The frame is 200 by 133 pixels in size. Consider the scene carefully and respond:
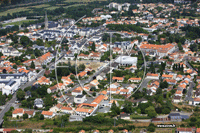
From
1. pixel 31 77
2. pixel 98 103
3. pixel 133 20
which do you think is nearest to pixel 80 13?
pixel 133 20

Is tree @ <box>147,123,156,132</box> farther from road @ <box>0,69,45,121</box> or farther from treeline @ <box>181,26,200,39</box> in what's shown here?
treeline @ <box>181,26,200,39</box>

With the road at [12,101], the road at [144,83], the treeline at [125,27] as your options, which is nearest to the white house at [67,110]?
the road at [12,101]

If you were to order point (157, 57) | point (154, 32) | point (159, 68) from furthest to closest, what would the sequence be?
point (154, 32), point (157, 57), point (159, 68)

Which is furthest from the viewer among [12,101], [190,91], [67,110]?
[190,91]

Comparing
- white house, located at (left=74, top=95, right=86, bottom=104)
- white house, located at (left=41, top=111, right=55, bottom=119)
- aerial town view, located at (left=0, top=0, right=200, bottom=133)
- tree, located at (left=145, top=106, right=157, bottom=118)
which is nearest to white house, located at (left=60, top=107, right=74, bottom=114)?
aerial town view, located at (left=0, top=0, right=200, bottom=133)

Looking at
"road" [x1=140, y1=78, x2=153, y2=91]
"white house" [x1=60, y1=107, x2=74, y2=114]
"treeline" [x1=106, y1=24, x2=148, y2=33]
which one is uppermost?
"treeline" [x1=106, y1=24, x2=148, y2=33]

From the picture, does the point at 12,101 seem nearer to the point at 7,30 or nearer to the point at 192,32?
the point at 7,30

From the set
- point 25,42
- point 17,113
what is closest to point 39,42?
point 25,42

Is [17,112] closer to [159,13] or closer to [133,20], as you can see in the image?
[133,20]
